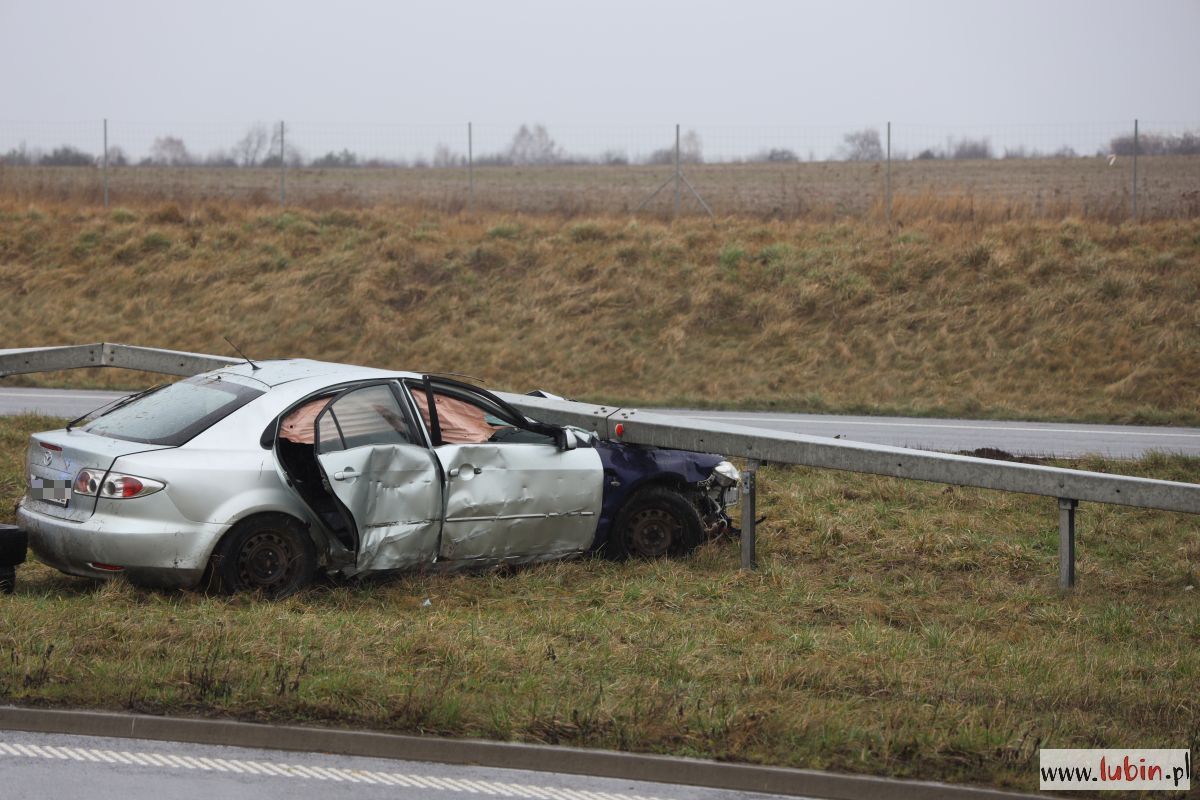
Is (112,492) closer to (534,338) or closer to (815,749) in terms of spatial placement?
(815,749)

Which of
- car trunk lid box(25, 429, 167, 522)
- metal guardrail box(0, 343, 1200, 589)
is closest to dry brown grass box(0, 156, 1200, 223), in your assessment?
metal guardrail box(0, 343, 1200, 589)

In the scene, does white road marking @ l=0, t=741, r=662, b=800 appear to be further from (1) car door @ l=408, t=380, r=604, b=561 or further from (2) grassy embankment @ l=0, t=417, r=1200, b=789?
(1) car door @ l=408, t=380, r=604, b=561

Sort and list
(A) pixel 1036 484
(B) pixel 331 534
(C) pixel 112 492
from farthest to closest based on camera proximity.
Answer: (A) pixel 1036 484, (B) pixel 331 534, (C) pixel 112 492

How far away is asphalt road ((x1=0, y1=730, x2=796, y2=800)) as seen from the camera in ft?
15.7

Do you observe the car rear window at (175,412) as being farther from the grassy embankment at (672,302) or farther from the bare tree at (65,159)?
the bare tree at (65,159)

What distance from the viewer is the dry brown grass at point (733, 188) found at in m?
27.9

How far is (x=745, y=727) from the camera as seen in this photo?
5223mm

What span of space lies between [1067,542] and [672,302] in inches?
635

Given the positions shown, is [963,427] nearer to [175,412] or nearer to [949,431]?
[949,431]

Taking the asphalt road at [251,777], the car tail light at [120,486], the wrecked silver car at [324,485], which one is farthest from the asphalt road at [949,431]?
the asphalt road at [251,777]

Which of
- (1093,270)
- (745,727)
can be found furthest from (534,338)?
(745,727)

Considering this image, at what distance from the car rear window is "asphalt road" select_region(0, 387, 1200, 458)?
8502 millimetres

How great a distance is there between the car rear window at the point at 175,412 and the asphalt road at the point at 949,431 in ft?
27.9

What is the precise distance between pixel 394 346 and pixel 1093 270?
12.8m
